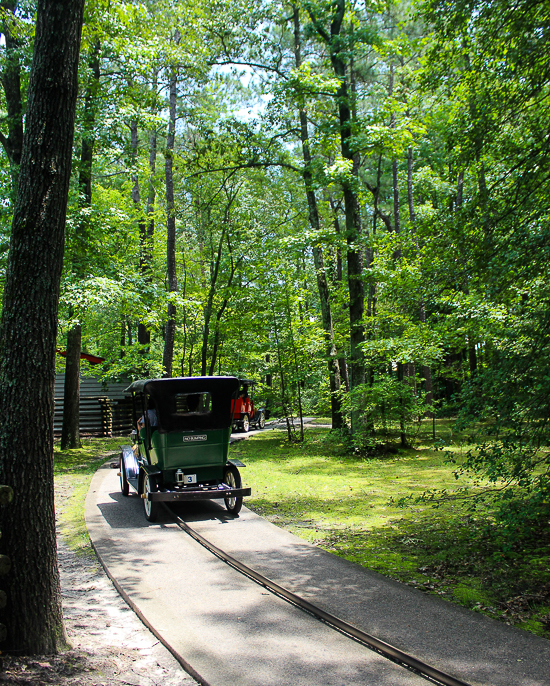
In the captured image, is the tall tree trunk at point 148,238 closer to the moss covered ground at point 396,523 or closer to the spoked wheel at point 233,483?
the moss covered ground at point 396,523

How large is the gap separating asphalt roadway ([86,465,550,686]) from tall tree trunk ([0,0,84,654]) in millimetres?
1155

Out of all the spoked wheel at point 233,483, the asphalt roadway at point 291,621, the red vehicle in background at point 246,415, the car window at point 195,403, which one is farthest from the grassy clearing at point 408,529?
the red vehicle in background at point 246,415

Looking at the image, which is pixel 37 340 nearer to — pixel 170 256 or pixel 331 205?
pixel 170 256

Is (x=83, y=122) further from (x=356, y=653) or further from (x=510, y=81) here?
(x=356, y=653)

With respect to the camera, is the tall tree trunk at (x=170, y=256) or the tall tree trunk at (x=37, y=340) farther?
the tall tree trunk at (x=170, y=256)

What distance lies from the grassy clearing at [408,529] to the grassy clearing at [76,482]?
2959mm

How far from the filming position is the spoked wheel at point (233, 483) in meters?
8.62

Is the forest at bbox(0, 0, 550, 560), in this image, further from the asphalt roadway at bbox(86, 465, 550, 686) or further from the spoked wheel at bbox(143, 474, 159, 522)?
the spoked wheel at bbox(143, 474, 159, 522)

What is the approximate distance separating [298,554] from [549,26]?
668cm

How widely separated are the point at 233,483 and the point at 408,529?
2925 mm

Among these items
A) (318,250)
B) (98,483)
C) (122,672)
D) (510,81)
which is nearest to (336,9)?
(318,250)

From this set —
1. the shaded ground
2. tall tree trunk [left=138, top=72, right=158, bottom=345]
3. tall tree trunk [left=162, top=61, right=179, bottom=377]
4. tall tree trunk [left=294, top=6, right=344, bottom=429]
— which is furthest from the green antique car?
tall tree trunk [left=138, top=72, right=158, bottom=345]

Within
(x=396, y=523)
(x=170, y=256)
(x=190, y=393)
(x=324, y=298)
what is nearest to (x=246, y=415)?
(x=324, y=298)

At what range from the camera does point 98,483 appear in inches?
452
